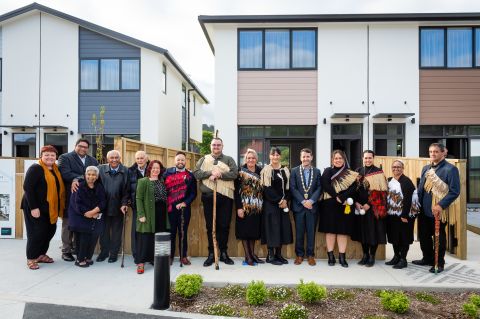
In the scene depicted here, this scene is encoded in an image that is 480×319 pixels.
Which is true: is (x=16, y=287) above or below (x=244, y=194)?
below

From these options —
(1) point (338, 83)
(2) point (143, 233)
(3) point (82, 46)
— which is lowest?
(2) point (143, 233)

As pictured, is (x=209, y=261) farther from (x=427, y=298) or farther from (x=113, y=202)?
(x=427, y=298)

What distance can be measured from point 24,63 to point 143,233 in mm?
13945

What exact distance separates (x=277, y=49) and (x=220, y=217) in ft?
30.7

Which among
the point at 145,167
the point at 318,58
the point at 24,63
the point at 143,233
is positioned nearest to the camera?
the point at 143,233

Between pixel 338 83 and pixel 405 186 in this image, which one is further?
pixel 338 83

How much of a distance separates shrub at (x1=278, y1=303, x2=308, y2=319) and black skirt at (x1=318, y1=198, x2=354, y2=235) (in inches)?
92.5

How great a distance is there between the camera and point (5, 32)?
16734 millimetres

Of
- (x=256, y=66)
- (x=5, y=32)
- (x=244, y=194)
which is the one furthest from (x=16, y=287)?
(x=5, y=32)

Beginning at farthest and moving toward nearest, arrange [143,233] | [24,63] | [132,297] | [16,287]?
[24,63] → [143,233] → [16,287] → [132,297]

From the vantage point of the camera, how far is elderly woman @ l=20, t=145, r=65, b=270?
20.1ft

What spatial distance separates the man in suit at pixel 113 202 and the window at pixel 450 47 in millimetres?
11921

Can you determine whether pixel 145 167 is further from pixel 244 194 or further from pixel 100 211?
pixel 244 194

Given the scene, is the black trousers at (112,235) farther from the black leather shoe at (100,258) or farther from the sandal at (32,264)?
the sandal at (32,264)
